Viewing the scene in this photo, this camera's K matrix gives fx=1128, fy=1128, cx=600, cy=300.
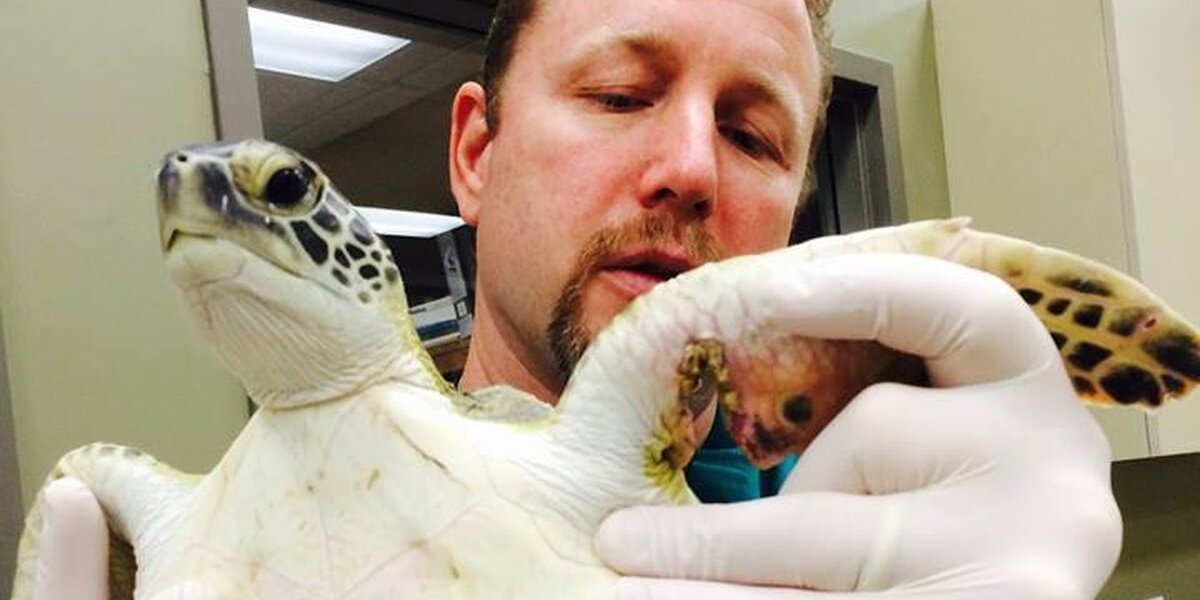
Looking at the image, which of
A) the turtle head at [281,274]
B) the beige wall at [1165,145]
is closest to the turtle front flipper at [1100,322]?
the turtle head at [281,274]

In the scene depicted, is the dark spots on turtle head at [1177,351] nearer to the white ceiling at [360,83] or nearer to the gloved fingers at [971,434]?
the gloved fingers at [971,434]

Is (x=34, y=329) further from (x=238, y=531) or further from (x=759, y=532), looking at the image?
(x=759, y=532)

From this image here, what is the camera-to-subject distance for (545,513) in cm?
41

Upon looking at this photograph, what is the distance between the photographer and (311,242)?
42 cm

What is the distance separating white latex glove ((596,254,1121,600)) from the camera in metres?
0.39

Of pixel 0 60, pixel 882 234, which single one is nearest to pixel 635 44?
pixel 882 234

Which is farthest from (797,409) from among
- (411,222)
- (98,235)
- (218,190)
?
(411,222)

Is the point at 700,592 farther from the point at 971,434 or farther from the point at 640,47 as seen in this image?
the point at 640,47

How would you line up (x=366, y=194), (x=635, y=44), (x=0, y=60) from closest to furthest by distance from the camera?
(x=635, y=44) → (x=0, y=60) → (x=366, y=194)

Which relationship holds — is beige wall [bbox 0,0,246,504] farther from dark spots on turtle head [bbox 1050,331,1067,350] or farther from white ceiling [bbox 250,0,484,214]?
dark spots on turtle head [bbox 1050,331,1067,350]

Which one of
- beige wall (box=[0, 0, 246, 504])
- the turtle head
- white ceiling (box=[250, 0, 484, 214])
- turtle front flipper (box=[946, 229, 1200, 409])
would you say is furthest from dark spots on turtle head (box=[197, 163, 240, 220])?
white ceiling (box=[250, 0, 484, 214])

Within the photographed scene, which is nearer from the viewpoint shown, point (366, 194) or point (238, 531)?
point (238, 531)

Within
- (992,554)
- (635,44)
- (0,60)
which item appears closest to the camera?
(992,554)

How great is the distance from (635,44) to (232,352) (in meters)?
0.44
